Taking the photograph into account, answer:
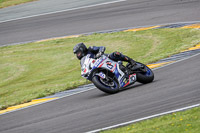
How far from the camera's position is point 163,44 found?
17.2 m

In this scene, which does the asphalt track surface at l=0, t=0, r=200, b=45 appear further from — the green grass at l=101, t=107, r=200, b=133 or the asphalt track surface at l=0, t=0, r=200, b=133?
the green grass at l=101, t=107, r=200, b=133

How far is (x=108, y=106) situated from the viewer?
9375mm

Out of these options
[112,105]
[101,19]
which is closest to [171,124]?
[112,105]

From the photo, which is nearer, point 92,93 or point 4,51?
point 92,93

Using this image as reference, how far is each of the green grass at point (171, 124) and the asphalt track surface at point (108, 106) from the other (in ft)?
1.57

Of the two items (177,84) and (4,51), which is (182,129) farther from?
(4,51)

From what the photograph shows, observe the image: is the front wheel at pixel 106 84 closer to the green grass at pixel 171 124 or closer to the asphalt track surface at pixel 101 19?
the green grass at pixel 171 124

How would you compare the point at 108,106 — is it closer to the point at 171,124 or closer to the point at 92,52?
the point at 92,52

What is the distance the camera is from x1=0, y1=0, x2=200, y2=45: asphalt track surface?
2139 centimetres

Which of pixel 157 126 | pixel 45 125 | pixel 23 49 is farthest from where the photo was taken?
pixel 23 49

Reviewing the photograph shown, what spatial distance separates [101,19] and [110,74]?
13.6 metres

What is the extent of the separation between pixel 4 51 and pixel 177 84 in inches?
575

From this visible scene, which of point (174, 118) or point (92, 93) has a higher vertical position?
point (174, 118)

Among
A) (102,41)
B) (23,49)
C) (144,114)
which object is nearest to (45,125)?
(144,114)
